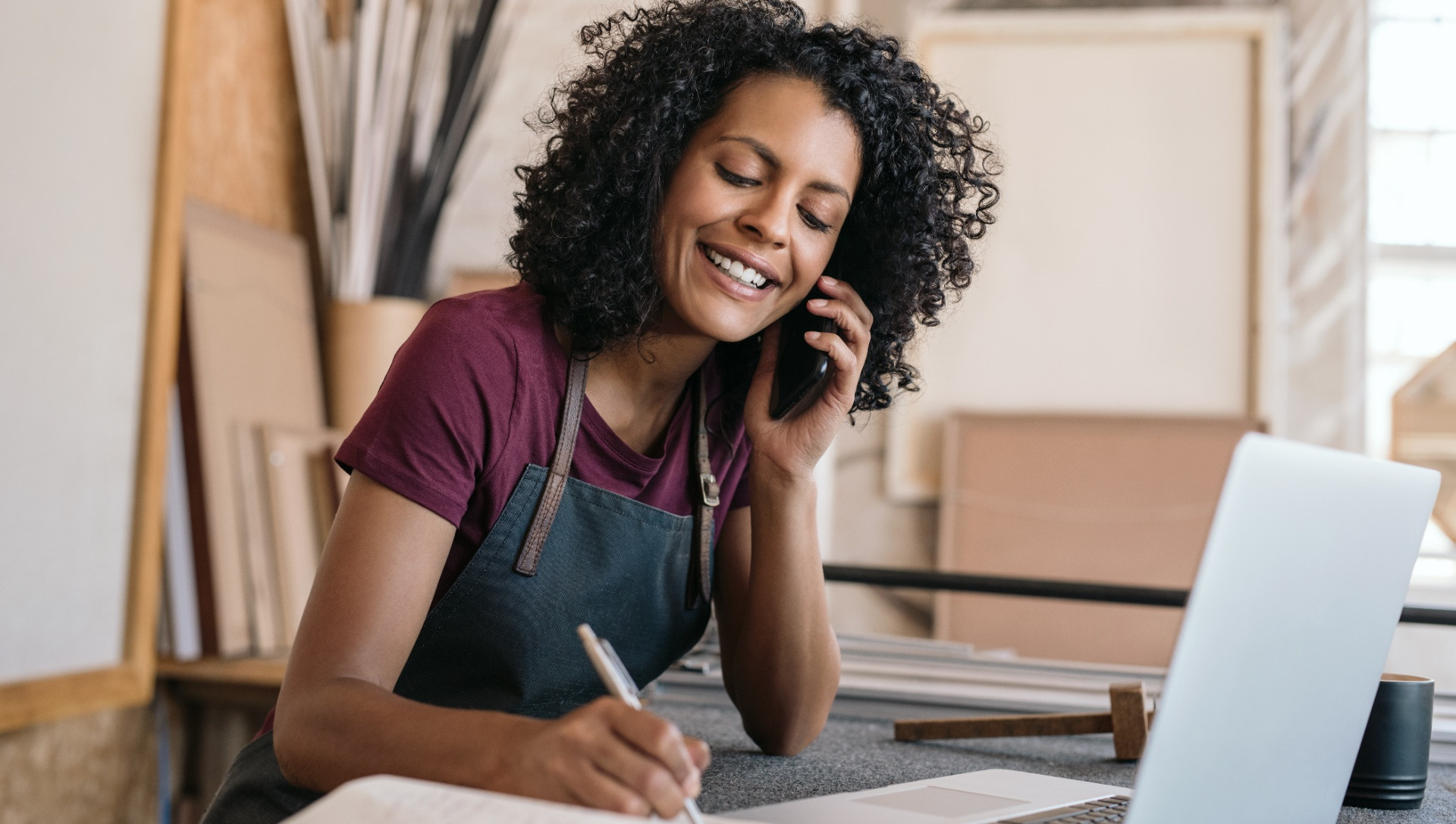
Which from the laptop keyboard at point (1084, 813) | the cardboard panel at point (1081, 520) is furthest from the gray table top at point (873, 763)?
the cardboard panel at point (1081, 520)

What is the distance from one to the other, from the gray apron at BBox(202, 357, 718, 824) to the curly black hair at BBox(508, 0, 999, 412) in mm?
124

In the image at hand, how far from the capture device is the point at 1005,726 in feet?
4.01

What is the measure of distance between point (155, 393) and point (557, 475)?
1545 millimetres

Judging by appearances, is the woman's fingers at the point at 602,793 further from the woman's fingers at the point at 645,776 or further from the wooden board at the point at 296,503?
the wooden board at the point at 296,503

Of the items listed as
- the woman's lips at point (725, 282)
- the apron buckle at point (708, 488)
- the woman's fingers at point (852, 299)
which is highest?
the woman's lips at point (725, 282)

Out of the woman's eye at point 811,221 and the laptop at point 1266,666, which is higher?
the woman's eye at point 811,221

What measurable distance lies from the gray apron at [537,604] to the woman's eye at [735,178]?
238mm

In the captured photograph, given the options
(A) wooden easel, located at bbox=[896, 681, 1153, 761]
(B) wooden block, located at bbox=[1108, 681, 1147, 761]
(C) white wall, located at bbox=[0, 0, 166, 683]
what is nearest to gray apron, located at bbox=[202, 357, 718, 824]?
(A) wooden easel, located at bbox=[896, 681, 1153, 761]

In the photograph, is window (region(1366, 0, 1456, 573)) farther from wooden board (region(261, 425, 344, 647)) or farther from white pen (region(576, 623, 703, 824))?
white pen (region(576, 623, 703, 824))

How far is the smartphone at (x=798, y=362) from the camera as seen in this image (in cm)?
130

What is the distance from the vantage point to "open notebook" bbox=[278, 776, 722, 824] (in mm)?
587

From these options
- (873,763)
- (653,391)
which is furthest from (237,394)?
(873,763)

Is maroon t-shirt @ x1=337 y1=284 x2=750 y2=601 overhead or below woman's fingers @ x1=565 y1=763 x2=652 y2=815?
overhead

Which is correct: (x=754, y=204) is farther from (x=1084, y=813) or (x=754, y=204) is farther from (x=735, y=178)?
(x=1084, y=813)
